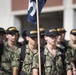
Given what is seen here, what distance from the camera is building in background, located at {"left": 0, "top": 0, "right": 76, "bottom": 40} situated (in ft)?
45.7

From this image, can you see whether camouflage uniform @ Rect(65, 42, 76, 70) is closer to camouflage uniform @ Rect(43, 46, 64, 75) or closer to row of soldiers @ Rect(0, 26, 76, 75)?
row of soldiers @ Rect(0, 26, 76, 75)

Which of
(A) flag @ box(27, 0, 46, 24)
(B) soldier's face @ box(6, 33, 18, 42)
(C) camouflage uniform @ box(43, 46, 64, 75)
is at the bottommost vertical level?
(C) camouflage uniform @ box(43, 46, 64, 75)

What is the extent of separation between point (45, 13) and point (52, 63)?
8998 mm

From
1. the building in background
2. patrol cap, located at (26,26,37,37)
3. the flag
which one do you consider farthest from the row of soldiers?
the building in background

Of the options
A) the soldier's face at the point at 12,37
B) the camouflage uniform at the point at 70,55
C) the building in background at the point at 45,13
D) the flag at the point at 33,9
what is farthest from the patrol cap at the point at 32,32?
the building in background at the point at 45,13

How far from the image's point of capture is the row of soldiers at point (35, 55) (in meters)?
6.71

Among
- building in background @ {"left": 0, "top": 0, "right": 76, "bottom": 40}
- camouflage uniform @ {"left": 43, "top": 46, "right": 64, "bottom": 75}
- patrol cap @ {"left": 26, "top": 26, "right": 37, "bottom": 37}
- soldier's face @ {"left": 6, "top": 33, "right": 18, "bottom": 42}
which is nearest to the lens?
camouflage uniform @ {"left": 43, "top": 46, "right": 64, "bottom": 75}

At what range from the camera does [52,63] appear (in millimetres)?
6699

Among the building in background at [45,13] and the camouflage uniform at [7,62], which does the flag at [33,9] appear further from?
the building in background at [45,13]

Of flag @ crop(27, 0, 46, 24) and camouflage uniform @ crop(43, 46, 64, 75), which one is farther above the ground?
flag @ crop(27, 0, 46, 24)

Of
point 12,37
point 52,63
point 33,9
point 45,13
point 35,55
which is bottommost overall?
point 52,63

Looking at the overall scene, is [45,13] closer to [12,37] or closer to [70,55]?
[12,37]

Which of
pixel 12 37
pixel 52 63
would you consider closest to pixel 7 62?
pixel 12 37

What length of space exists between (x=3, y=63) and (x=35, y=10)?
45.4 inches
